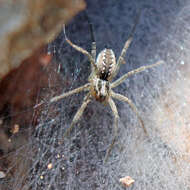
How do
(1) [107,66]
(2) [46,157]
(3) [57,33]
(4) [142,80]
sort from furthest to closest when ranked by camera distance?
(4) [142,80], (3) [57,33], (1) [107,66], (2) [46,157]

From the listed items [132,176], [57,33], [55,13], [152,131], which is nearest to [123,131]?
[152,131]

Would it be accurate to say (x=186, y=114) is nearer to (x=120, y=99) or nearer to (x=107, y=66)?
(x=120, y=99)

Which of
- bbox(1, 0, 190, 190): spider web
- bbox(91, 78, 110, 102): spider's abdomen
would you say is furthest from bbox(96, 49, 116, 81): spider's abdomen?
bbox(1, 0, 190, 190): spider web

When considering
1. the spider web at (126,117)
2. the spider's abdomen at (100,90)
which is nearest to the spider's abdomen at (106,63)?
the spider's abdomen at (100,90)

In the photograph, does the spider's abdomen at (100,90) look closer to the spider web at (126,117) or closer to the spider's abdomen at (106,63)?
the spider's abdomen at (106,63)

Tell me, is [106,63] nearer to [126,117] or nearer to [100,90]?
[100,90]

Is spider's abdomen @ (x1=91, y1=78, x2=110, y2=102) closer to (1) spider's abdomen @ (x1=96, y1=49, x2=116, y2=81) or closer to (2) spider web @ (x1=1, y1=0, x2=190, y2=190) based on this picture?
(1) spider's abdomen @ (x1=96, y1=49, x2=116, y2=81)
